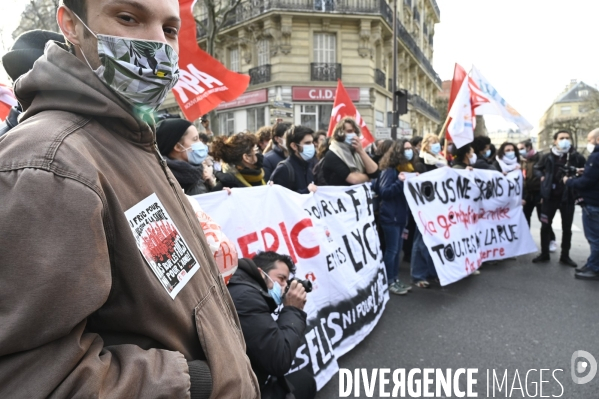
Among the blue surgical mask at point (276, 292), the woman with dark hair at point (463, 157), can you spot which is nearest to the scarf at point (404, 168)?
the woman with dark hair at point (463, 157)

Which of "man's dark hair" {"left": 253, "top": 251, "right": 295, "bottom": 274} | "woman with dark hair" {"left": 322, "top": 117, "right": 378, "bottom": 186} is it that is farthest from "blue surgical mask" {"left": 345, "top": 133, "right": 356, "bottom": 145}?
"man's dark hair" {"left": 253, "top": 251, "right": 295, "bottom": 274}

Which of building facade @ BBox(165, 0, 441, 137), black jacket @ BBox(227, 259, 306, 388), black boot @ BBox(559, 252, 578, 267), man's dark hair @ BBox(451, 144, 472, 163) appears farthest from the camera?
building facade @ BBox(165, 0, 441, 137)

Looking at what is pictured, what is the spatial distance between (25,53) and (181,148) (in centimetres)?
112

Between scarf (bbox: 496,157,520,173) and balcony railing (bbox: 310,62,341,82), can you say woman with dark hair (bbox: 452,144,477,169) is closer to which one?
scarf (bbox: 496,157,520,173)

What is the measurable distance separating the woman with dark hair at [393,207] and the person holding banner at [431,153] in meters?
1.43

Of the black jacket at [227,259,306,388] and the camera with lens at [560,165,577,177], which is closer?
the black jacket at [227,259,306,388]

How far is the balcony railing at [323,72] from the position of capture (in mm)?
21516

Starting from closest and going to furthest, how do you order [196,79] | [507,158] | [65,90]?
[65,90]
[196,79]
[507,158]

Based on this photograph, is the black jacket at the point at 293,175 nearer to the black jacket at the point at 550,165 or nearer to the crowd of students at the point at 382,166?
the crowd of students at the point at 382,166

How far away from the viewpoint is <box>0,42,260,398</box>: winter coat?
0.69m

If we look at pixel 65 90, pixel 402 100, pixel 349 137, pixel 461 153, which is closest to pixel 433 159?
pixel 461 153

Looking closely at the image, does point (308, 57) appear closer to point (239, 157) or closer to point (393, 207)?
point (393, 207)

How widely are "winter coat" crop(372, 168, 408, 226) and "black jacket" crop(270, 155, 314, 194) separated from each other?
893mm

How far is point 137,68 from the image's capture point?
1057 millimetres
